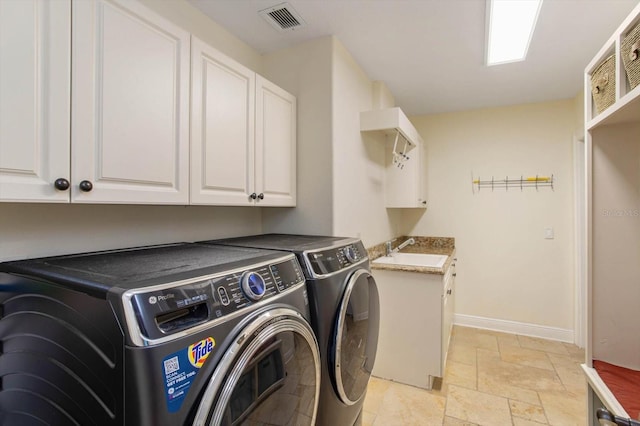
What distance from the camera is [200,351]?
0.73m

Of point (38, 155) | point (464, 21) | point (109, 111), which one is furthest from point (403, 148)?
point (38, 155)

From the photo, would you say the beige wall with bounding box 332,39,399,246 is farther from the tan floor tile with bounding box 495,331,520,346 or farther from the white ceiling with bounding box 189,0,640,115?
the tan floor tile with bounding box 495,331,520,346

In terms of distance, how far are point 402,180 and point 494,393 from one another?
6.27 ft

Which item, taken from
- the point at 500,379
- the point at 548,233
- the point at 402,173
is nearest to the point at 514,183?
the point at 548,233

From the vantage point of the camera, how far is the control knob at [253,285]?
0.91m

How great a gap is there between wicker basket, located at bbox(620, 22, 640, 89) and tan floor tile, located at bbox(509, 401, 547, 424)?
2.05 m

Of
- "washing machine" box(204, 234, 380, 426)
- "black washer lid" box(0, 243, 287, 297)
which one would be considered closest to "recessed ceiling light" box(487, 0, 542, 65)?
"washing machine" box(204, 234, 380, 426)

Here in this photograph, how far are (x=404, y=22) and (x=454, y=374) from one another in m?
2.62

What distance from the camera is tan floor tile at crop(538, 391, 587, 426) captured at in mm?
1984

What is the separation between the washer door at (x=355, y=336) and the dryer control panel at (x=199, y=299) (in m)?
0.46

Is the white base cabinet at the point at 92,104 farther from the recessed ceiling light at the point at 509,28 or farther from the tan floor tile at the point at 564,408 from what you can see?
the tan floor tile at the point at 564,408

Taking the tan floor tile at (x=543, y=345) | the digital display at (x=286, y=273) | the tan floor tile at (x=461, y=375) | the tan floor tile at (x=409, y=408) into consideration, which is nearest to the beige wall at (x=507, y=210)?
the tan floor tile at (x=543, y=345)

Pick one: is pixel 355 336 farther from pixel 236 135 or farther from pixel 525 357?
pixel 525 357

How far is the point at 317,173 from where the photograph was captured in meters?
2.09
